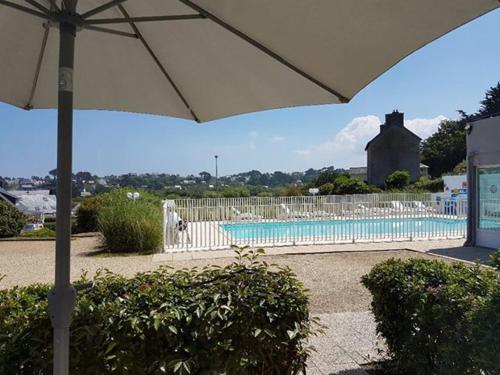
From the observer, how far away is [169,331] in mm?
1866

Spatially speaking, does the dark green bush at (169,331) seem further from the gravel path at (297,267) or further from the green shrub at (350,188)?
the green shrub at (350,188)

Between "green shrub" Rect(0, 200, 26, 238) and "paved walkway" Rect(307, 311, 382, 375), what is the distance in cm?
1226

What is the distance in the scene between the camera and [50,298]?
5.42ft

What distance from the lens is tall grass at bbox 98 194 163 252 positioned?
9820 mm

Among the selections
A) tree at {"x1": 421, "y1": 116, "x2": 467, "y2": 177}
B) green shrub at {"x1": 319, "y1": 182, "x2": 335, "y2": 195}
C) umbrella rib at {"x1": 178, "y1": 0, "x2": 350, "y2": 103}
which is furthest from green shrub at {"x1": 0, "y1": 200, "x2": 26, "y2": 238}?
tree at {"x1": 421, "y1": 116, "x2": 467, "y2": 177}

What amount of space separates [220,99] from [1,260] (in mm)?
8474

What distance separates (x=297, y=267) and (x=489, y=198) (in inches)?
211

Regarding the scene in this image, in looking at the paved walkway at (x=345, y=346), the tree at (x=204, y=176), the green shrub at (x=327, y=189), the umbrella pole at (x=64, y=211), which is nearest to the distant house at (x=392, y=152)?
the green shrub at (x=327, y=189)

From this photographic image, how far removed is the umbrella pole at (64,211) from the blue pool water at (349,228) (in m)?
8.94

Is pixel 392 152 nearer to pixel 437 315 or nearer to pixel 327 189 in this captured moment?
pixel 327 189

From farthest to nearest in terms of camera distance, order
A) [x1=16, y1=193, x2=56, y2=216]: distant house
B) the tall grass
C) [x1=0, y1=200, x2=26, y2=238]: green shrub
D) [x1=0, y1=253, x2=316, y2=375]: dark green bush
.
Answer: [x1=16, y1=193, x2=56, y2=216]: distant house < [x1=0, y1=200, x2=26, y2=238]: green shrub < the tall grass < [x1=0, y1=253, x2=316, y2=375]: dark green bush

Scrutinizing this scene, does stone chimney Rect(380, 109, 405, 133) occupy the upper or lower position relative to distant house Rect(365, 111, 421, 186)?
upper

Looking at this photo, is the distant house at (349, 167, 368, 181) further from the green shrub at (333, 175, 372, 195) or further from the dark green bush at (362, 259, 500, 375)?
the dark green bush at (362, 259, 500, 375)

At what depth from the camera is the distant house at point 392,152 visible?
38219 millimetres
